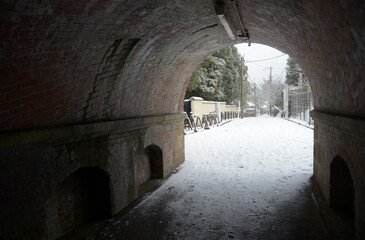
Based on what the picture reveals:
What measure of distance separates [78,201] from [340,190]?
13.8 feet

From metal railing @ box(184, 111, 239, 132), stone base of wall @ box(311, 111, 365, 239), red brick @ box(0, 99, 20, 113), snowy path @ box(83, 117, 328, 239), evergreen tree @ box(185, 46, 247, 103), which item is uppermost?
evergreen tree @ box(185, 46, 247, 103)

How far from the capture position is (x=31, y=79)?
116 inches

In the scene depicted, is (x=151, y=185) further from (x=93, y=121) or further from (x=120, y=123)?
(x=93, y=121)

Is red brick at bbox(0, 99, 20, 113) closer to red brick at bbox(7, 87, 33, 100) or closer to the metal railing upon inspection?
red brick at bbox(7, 87, 33, 100)

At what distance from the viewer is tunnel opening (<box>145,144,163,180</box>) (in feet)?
22.8

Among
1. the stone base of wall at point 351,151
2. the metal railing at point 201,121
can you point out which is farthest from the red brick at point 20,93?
the metal railing at point 201,121

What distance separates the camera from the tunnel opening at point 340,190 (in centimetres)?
446

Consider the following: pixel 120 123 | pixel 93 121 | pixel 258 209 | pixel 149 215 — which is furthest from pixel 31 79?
pixel 258 209

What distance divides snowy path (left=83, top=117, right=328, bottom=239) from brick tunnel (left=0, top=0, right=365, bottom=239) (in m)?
0.55

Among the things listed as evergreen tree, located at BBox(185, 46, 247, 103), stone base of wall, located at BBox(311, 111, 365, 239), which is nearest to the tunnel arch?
stone base of wall, located at BBox(311, 111, 365, 239)

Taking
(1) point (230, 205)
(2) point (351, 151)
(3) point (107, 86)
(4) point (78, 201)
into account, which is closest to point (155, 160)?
(1) point (230, 205)

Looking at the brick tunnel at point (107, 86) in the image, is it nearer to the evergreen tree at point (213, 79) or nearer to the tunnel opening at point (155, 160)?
the tunnel opening at point (155, 160)

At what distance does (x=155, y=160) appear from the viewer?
23.1ft

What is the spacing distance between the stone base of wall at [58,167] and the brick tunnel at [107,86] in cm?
1
